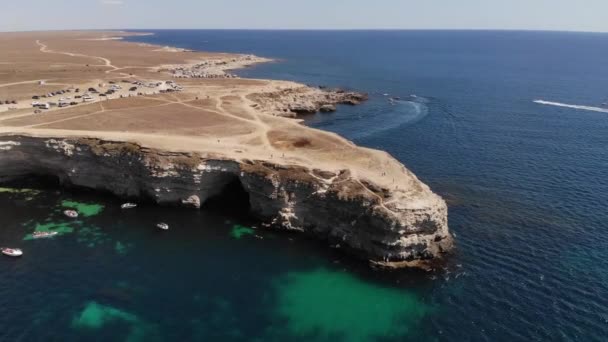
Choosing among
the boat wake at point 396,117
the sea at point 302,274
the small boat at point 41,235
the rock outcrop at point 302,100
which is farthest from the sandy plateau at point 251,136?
the small boat at point 41,235

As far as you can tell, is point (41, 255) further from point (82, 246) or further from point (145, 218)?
point (145, 218)

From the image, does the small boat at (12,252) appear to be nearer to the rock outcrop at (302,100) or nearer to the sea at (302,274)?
the sea at (302,274)

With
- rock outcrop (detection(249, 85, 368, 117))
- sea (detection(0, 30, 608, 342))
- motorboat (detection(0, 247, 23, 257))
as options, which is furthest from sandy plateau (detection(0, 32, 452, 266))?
motorboat (detection(0, 247, 23, 257))

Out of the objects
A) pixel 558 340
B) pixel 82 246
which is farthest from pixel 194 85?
pixel 558 340

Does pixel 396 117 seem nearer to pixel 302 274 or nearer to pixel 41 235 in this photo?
pixel 302 274

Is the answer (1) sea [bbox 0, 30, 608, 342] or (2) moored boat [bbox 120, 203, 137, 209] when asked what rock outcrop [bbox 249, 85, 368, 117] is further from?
(2) moored boat [bbox 120, 203, 137, 209]

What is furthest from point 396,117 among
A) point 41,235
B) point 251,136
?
point 41,235
